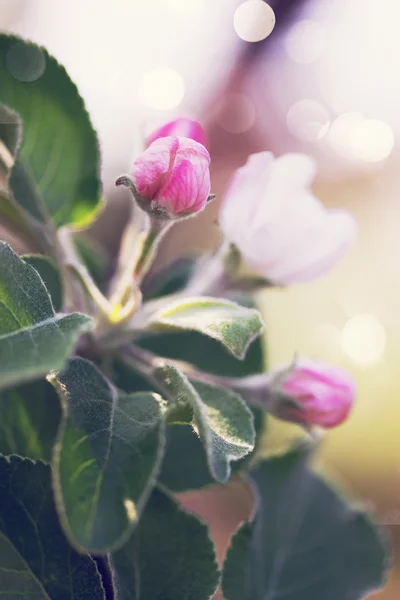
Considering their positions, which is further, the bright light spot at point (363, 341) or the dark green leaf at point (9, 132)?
the bright light spot at point (363, 341)

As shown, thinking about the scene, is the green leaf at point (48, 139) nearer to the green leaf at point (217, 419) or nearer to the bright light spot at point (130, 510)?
the green leaf at point (217, 419)

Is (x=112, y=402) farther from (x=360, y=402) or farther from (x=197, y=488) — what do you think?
(x=360, y=402)

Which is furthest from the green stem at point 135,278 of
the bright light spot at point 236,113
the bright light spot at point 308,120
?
the bright light spot at point 236,113

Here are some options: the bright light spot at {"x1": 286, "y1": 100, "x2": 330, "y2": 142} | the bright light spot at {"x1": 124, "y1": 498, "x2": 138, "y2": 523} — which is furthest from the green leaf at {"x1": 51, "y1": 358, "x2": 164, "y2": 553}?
the bright light spot at {"x1": 286, "y1": 100, "x2": 330, "y2": 142}

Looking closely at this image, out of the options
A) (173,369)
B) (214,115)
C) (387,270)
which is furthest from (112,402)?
(214,115)

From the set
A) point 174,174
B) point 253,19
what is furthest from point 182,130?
point 253,19

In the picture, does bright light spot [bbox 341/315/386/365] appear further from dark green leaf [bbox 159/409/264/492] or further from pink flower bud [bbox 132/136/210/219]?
pink flower bud [bbox 132/136/210/219]
